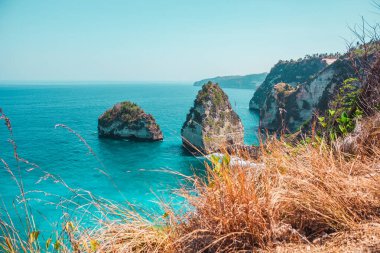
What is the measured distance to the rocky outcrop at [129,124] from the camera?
63000 millimetres

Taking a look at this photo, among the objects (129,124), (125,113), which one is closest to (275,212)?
(129,124)

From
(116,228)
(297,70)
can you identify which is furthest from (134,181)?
(297,70)

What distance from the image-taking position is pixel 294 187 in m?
2.72

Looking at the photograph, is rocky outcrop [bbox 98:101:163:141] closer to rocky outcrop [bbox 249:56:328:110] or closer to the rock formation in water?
the rock formation in water

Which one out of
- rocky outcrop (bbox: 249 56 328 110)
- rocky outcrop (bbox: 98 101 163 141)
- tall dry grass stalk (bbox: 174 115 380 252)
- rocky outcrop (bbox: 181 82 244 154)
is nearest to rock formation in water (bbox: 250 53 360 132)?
rocky outcrop (bbox: 181 82 244 154)

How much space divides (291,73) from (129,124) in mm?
106469

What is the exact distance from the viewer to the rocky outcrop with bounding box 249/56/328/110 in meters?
128

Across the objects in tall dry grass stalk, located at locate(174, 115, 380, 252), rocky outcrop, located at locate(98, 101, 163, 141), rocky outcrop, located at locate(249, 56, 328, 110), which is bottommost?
rocky outcrop, located at locate(98, 101, 163, 141)

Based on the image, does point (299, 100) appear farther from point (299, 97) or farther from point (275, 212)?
point (275, 212)

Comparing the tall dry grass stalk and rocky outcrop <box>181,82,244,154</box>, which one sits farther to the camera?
rocky outcrop <box>181,82,244,154</box>

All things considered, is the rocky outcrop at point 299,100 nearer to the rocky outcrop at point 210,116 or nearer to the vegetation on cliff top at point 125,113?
the rocky outcrop at point 210,116

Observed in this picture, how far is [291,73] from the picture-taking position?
142 m

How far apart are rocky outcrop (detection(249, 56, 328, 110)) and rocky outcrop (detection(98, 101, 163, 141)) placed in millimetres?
71778

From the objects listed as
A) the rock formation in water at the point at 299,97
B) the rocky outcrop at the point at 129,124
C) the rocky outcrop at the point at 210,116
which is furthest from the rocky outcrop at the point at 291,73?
the rocky outcrop at the point at 129,124
